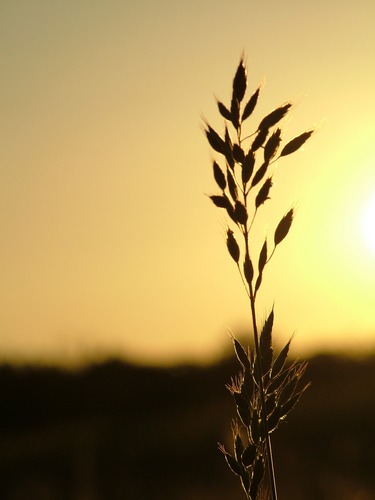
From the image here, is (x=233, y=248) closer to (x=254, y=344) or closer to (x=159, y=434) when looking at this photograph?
(x=254, y=344)

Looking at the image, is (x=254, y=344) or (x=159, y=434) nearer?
(x=254, y=344)

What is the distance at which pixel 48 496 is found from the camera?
8.92 meters

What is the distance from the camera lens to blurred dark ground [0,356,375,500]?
9.74 m

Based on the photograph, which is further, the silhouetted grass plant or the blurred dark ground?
the blurred dark ground

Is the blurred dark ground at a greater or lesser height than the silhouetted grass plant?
greater

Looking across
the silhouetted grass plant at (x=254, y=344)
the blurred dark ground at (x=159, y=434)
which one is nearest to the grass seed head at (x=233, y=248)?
the silhouetted grass plant at (x=254, y=344)

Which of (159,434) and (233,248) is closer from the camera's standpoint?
(233,248)

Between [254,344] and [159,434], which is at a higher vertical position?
[159,434]

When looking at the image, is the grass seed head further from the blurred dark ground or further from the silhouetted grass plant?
the blurred dark ground

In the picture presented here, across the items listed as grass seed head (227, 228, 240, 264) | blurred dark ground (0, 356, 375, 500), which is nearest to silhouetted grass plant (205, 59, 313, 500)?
grass seed head (227, 228, 240, 264)

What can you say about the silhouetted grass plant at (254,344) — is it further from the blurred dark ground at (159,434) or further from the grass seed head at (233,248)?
the blurred dark ground at (159,434)

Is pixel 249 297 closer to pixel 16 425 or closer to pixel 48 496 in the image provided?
pixel 48 496

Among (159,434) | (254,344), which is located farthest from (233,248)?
(159,434)

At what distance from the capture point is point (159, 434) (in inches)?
645
